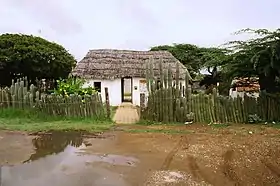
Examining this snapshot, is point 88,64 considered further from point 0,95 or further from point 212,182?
point 212,182

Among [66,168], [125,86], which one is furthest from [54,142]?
[125,86]

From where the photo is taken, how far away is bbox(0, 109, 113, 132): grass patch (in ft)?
41.5

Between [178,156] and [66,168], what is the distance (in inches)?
107

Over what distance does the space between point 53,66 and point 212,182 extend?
1582 cm

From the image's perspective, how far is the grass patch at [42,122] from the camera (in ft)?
41.5

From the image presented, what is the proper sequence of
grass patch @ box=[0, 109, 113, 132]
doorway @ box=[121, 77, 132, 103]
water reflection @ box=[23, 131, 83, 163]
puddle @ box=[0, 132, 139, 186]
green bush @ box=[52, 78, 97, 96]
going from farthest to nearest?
doorway @ box=[121, 77, 132, 103] → green bush @ box=[52, 78, 97, 96] → grass patch @ box=[0, 109, 113, 132] → water reflection @ box=[23, 131, 83, 163] → puddle @ box=[0, 132, 139, 186]

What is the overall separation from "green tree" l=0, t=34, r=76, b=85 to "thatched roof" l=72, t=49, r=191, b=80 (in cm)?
190

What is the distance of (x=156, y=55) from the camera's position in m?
26.4

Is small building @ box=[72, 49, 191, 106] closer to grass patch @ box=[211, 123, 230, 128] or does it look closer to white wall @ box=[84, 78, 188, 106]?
white wall @ box=[84, 78, 188, 106]

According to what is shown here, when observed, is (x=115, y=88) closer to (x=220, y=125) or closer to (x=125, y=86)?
(x=125, y=86)

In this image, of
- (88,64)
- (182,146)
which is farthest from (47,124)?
(88,64)

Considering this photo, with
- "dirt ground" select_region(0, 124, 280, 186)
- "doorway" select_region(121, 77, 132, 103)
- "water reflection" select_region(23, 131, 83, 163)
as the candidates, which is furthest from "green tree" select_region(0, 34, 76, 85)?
"water reflection" select_region(23, 131, 83, 163)

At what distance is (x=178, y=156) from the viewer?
8.55 m

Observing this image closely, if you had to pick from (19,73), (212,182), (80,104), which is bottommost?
(212,182)
